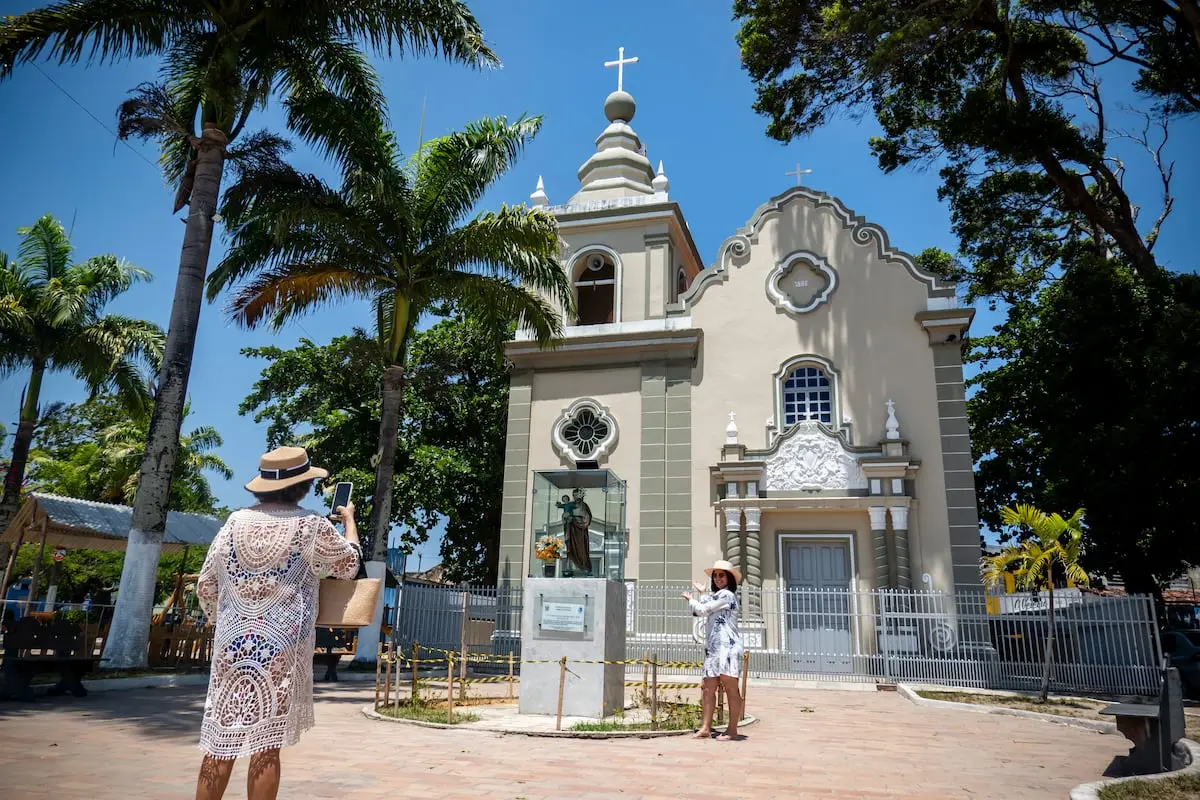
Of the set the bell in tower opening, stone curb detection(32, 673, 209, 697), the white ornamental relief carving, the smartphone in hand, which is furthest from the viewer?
the bell in tower opening

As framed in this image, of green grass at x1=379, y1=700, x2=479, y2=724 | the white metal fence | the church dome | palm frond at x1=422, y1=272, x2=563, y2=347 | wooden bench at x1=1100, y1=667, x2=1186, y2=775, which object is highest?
the church dome

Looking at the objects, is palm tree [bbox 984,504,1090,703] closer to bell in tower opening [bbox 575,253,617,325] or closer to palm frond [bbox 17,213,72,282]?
bell in tower opening [bbox 575,253,617,325]

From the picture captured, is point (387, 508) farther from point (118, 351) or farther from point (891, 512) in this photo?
point (891, 512)

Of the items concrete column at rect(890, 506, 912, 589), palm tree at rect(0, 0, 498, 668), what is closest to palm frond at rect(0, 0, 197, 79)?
palm tree at rect(0, 0, 498, 668)

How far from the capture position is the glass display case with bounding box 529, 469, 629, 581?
36.7ft

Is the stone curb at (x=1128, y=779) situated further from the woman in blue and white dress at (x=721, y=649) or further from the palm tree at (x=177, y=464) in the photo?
the palm tree at (x=177, y=464)

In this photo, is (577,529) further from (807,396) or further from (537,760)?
(807,396)

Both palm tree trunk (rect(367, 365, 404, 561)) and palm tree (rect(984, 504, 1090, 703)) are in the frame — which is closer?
palm tree (rect(984, 504, 1090, 703))

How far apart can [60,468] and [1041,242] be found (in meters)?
34.7

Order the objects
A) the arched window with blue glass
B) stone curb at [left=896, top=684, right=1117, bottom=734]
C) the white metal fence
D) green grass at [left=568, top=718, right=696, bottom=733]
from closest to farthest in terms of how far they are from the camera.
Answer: green grass at [left=568, top=718, right=696, bottom=733]
stone curb at [left=896, top=684, right=1117, bottom=734]
the white metal fence
the arched window with blue glass

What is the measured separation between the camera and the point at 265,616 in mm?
4059

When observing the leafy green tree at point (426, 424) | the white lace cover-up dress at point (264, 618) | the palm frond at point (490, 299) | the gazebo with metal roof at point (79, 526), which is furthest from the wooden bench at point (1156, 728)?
the leafy green tree at point (426, 424)

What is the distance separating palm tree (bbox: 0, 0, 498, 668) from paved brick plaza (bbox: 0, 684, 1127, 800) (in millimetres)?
2988

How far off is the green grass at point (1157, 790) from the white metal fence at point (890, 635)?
392 inches
